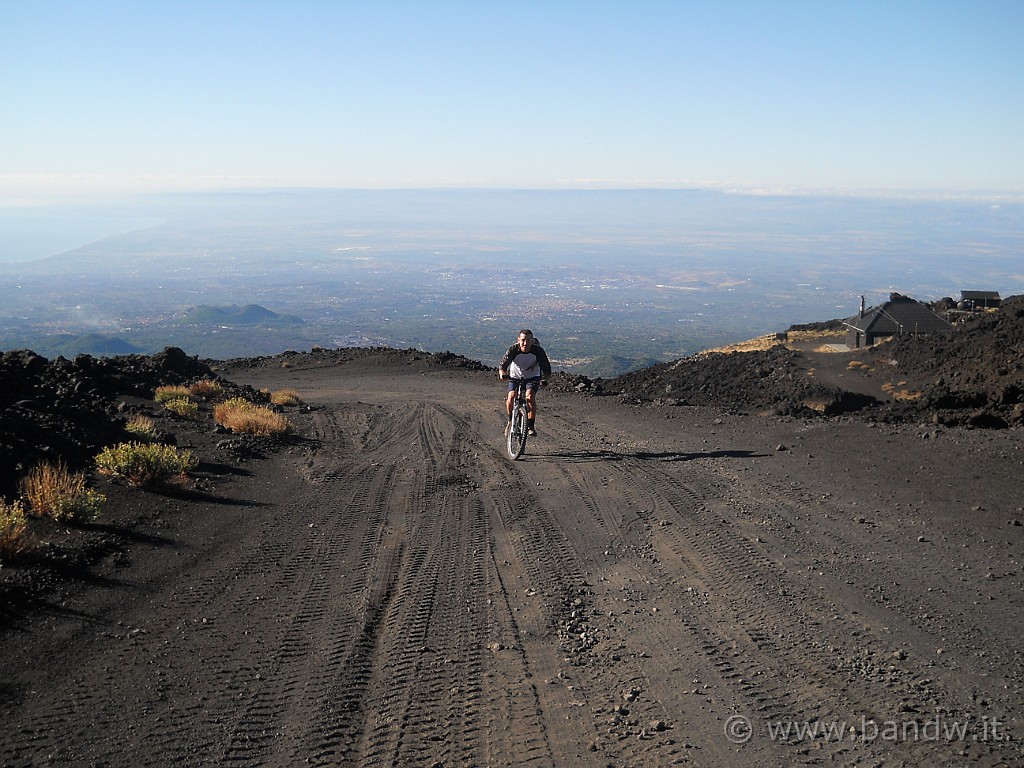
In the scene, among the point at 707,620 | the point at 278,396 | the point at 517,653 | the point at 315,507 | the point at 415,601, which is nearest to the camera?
the point at 517,653

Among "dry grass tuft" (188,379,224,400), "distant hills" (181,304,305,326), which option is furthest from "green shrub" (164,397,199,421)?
"distant hills" (181,304,305,326)

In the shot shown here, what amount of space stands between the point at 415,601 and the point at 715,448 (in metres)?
6.63

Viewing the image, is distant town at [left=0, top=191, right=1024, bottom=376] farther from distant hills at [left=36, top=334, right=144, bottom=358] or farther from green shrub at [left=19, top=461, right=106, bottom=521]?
green shrub at [left=19, top=461, right=106, bottom=521]

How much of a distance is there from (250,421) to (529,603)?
24.4 ft

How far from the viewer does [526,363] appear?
36.9 ft

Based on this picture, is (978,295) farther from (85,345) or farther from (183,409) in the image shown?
(85,345)

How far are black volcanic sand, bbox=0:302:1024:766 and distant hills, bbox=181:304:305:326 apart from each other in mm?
75771

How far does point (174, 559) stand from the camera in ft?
21.9

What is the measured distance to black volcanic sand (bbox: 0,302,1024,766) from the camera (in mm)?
4234

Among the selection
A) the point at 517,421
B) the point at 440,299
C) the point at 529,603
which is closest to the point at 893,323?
the point at 517,421

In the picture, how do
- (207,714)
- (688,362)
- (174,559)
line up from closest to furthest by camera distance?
(207,714) < (174,559) < (688,362)

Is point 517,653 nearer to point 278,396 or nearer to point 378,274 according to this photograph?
point 278,396

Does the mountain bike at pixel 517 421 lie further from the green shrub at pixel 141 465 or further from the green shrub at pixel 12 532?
the green shrub at pixel 12 532

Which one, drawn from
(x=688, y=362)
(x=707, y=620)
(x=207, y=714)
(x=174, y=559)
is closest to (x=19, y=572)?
(x=174, y=559)
